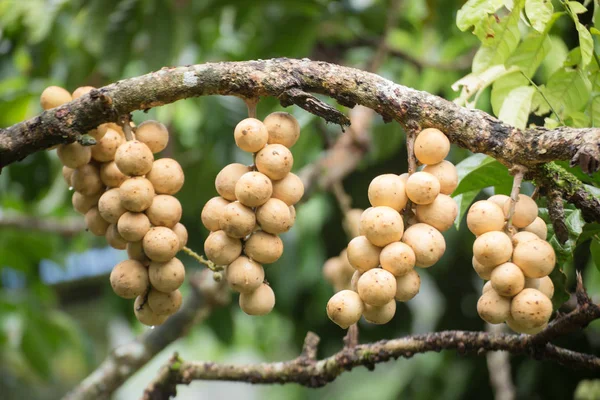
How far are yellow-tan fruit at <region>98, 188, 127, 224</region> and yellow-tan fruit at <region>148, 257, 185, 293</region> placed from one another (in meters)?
0.08

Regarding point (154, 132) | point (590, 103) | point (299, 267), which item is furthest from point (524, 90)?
point (299, 267)

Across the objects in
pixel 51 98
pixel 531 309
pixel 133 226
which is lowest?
pixel 531 309

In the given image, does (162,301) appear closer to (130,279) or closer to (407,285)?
(130,279)

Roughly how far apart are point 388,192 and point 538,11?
351mm

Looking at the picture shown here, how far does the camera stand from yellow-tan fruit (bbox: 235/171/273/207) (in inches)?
31.8

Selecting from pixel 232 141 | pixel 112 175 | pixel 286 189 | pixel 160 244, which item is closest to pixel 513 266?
pixel 286 189

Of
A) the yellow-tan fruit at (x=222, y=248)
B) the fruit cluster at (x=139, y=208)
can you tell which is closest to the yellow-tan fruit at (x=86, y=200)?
the fruit cluster at (x=139, y=208)

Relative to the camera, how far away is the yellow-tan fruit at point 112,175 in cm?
95

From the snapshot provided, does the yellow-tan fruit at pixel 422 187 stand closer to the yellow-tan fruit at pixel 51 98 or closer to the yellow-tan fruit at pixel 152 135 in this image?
the yellow-tan fruit at pixel 152 135

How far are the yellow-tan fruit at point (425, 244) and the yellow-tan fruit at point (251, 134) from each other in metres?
0.20

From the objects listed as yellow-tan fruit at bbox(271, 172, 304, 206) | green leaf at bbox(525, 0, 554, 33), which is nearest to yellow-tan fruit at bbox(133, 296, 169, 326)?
yellow-tan fruit at bbox(271, 172, 304, 206)

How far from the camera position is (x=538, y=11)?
37.2 inches

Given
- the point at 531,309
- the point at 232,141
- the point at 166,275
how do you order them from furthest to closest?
the point at 232,141
the point at 166,275
the point at 531,309

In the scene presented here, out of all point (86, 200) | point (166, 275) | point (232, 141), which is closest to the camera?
point (166, 275)
